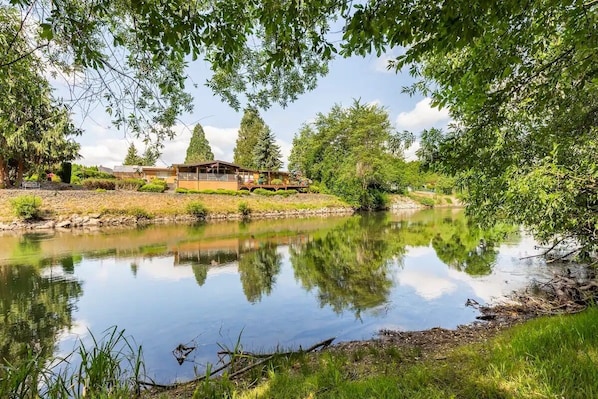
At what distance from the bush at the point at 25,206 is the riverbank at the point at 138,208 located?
1.38 ft

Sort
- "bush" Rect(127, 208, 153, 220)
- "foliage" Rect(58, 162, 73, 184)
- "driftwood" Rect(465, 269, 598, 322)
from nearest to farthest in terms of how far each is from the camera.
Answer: "driftwood" Rect(465, 269, 598, 322), "bush" Rect(127, 208, 153, 220), "foliage" Rect(58, 162, 73, 184)

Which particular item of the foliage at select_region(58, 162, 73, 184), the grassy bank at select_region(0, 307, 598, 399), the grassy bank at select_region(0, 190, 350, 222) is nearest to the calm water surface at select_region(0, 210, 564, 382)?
the grassy bank at select_region(0, 307, 598, 399)

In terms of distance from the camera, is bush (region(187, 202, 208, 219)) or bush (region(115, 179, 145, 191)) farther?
bush (region(115, 179, 145, 191))

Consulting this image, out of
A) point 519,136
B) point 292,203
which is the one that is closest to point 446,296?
point 519,136

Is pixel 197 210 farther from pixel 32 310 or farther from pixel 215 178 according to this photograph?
pixel 32 310

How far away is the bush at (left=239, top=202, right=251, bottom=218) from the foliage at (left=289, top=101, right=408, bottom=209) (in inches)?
618

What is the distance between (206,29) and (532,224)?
24.2 feet

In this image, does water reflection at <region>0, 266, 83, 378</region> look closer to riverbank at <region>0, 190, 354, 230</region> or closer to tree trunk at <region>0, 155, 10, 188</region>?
riverbank at <region>0, 190, 354, 230</region>

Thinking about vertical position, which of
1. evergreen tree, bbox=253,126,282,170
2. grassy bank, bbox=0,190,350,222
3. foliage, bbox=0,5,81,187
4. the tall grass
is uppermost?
evergreen tree, bbox=253,126,282,170

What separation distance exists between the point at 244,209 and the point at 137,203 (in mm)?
9365

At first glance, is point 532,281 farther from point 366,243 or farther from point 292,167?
point 292,167

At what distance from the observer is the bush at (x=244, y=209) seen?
3072cm

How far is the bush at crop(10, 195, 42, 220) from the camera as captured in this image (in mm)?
20453

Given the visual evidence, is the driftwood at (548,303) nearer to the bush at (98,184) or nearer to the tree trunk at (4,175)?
the bush at (98,184)
